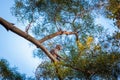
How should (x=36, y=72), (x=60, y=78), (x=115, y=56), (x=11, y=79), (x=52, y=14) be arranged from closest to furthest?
(x=115, y=56) → (x=60, y=78) → (x=36, y=72) → (x=11, y=79) → (x=52, y=14)

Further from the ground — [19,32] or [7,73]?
[19,32]

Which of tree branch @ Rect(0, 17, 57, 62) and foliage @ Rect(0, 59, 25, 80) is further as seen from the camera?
foliage @ Rect(0, 59, 25, 80)

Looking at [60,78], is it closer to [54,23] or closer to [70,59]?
[70,59]

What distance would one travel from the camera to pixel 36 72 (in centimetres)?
797

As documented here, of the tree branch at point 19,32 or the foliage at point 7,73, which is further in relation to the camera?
the foliage at point 7,73

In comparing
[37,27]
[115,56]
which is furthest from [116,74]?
[37,27]

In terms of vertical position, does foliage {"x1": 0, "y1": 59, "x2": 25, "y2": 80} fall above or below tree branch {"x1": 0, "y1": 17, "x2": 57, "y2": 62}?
below

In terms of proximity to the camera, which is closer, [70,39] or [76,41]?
[76,41]

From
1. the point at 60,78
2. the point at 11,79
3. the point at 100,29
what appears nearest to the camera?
the point at 60,78

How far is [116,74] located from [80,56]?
2.44ft

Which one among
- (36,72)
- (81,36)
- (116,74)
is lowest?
(116,74)

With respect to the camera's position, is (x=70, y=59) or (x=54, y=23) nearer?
(x=70, y=59)

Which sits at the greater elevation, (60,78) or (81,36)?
(81,36)

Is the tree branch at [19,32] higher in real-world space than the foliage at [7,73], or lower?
higher
